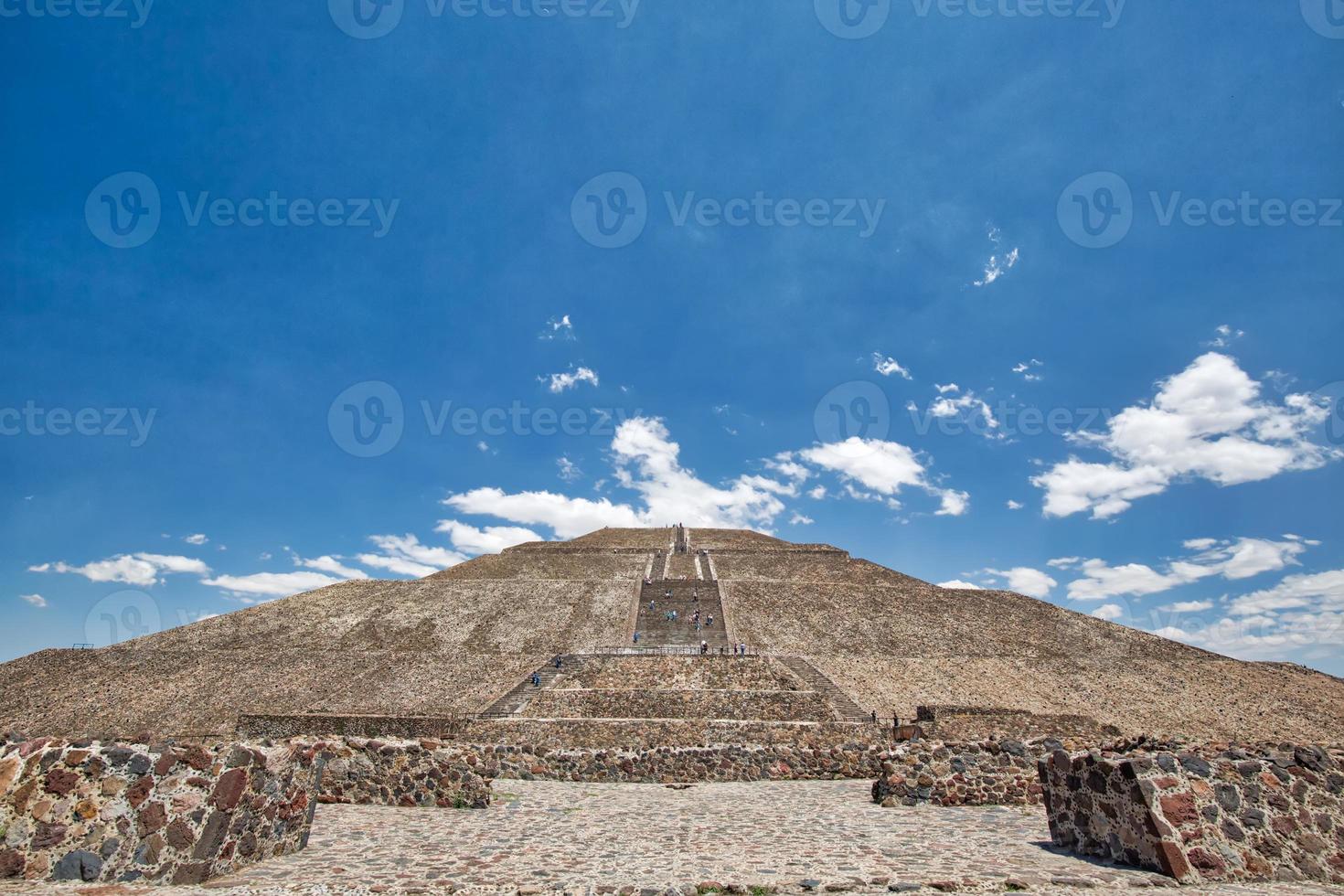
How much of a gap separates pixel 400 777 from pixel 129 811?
17.7ft

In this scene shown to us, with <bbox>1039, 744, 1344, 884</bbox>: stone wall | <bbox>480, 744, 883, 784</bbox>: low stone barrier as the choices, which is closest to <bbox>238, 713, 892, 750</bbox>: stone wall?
<bbox>480, 744, 883, 784</bbox>: low stone barrier

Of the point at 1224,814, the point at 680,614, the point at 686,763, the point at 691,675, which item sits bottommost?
the point at 686,763

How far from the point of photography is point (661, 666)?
72.9 feet

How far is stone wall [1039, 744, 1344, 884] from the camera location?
5273mm

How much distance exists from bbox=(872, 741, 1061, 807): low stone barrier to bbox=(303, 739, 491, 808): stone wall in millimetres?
6287

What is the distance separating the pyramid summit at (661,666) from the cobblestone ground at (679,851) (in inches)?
346

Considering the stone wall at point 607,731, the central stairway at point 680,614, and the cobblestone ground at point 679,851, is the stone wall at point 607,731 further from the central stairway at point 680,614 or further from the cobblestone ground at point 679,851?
the central stairway at point 680,614

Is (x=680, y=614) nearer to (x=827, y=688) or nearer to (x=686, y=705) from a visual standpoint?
(x=827, y=688)

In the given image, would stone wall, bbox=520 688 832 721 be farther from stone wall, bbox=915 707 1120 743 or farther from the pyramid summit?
stone wall, bbox=915 707 1120 743

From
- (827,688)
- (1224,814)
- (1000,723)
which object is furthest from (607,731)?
(1224,814)

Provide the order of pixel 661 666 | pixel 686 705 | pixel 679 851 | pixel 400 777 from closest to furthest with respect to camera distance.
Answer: pixel 679 851, pixel 400 777, pixel 686 705, pixel 661 666

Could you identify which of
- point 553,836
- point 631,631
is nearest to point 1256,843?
point 553,836

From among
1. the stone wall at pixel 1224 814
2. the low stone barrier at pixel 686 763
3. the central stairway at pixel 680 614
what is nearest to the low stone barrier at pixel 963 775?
the low stone barrier at pixel 686 763

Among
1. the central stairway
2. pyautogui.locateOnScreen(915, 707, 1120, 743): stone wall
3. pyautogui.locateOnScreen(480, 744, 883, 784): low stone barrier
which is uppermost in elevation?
the central stairway
